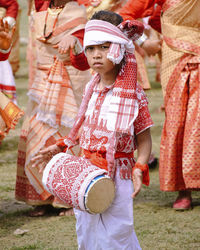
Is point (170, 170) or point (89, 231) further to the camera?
point (170, 170)

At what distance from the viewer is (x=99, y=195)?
2639mm

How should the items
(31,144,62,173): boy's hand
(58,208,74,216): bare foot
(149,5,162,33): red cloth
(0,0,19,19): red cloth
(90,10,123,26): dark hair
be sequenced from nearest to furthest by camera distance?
(90,10,123,26): dark hair → (31,144,62,173): boy's hand → (58,208,74,216): bare foot → (149,5,162,33): red cloth → (0,0,19,19): red cloth

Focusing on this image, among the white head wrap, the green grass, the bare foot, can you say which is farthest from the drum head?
the bare foot

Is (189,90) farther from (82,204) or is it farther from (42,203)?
(82,204)

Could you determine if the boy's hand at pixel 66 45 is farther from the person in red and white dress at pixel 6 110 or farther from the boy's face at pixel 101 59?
the boy's face at pixel 101 59

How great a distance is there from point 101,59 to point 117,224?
0.83m

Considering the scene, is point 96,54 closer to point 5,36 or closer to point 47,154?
point 47,154

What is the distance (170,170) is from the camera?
472 cm

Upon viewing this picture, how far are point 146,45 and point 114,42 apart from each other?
228 cm

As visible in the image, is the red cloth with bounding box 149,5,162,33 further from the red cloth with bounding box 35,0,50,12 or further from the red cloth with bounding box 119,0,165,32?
the red cloth with bounding box 35,0,50,12

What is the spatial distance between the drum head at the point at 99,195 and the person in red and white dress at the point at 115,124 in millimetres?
134

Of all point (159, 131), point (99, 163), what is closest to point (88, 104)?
point (99, 163)

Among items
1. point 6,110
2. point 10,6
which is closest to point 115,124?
point 6,110

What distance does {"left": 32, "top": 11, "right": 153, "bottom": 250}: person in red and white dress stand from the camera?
9.09 feet
